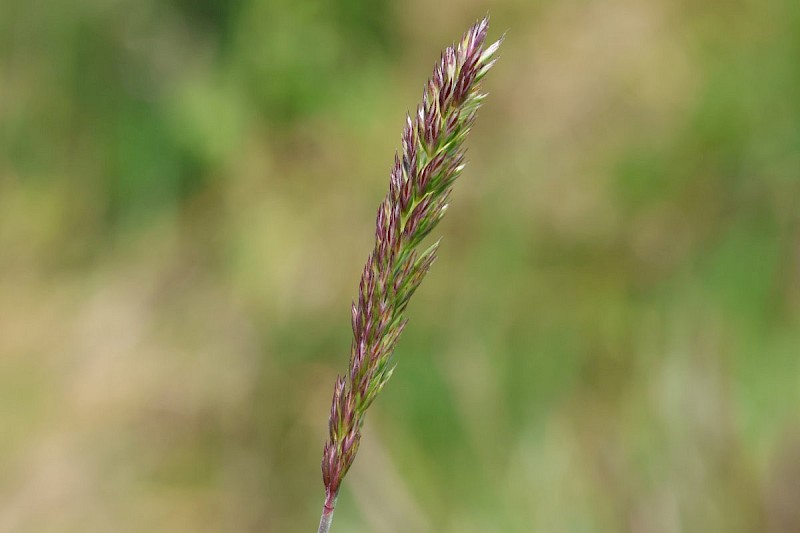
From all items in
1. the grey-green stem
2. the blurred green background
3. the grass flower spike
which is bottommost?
the grey-green stem

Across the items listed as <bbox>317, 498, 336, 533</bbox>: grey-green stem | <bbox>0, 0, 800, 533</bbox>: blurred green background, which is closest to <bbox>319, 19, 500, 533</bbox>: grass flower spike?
<bbox>317, 498, 336, 533</bbox>: grey-green stem

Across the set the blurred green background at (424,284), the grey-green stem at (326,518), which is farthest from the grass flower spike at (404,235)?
the blurred green background at (424,284)

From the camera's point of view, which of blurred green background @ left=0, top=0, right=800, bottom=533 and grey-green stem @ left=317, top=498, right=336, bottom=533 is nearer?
grey-green stem @ left=317, top=498, right=336, bottom=533

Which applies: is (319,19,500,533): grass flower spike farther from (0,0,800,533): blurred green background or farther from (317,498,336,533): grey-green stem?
(0,0,800,533): blurred green background

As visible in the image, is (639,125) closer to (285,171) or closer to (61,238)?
(285,171)

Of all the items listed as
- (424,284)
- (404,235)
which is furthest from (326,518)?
(424,284)

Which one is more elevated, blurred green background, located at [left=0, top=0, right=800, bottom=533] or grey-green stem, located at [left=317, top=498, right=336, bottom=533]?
blurred green background, located at [left=0, top=0, right=800, bottom=533]
